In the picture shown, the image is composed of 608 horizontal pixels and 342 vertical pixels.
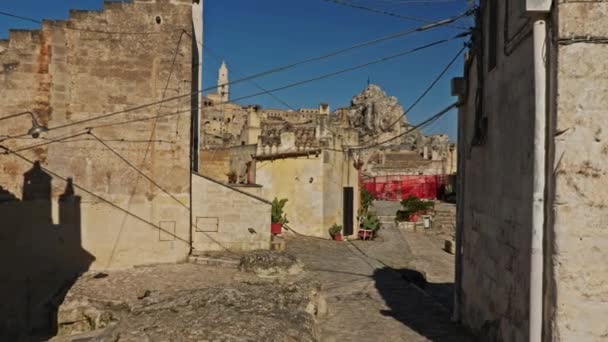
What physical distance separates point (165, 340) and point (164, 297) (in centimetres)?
269

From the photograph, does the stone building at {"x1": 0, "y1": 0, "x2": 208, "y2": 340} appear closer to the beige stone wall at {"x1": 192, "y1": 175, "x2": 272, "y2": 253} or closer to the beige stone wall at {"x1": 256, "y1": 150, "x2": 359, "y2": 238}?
the beige stone wall at {"x1": 192, "y1": 175, "x2": 272, "y2": 253}

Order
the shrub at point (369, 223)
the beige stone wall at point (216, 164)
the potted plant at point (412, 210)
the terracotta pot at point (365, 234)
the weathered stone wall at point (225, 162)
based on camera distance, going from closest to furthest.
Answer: the terracotta pot at point (365, 234) < the shrub at point (369, 223) < the weathered stone wall at point (225, 162) < the beige stone wall at point (216, 164) < the potted plant at point (412, 210)

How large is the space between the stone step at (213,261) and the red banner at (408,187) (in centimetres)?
2848

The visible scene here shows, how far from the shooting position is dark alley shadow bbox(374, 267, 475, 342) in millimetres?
7273

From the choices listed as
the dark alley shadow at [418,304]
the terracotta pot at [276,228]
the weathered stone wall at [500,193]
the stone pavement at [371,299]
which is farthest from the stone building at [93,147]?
the weathered stone wall at [500,193]

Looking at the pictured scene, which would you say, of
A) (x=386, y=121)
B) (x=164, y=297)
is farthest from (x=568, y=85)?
(x=386, y=121)

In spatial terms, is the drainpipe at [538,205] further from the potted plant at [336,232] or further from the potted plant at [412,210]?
the potted plant at [412,210]

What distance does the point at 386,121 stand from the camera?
91.2m

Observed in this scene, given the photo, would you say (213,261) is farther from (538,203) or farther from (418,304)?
(538,203)

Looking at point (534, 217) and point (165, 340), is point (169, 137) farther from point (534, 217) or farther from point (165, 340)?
point (534, 217)

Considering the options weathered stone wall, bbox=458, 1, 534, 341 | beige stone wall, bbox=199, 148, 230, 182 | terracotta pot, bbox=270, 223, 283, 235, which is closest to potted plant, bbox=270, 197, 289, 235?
terracotta pot, bbox=270, 223, 283, 235

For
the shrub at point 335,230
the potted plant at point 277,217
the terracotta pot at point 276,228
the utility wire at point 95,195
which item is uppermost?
the utility wire at point 95,195

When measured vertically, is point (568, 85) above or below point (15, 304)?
above

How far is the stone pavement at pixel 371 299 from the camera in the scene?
7.19 m
